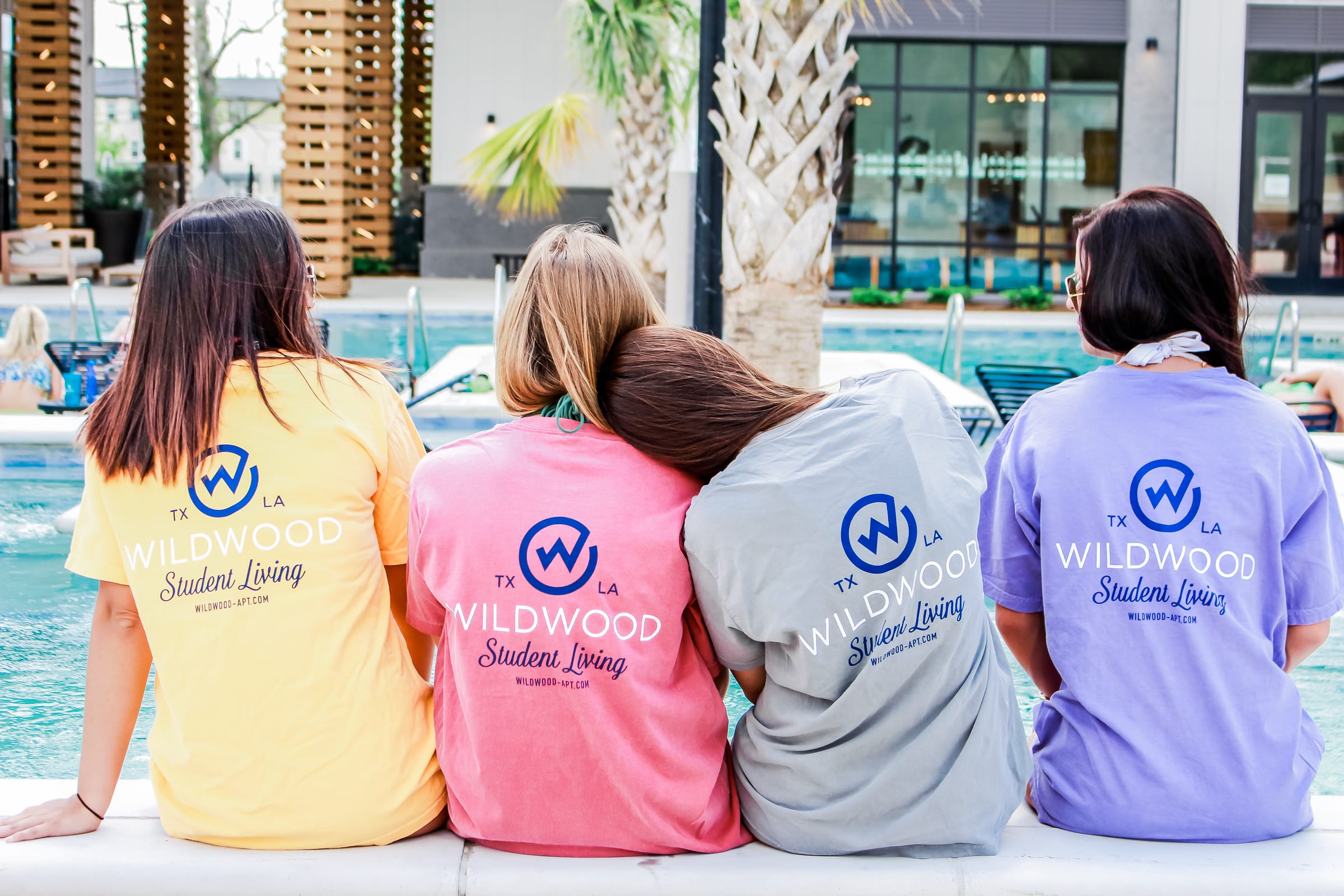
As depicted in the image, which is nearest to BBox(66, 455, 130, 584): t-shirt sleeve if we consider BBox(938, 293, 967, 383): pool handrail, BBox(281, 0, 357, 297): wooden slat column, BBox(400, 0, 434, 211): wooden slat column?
BBox(938, 293, 967, 383): pool handrail

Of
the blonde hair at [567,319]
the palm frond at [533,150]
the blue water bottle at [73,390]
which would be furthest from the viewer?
the palm frond at [533,150]

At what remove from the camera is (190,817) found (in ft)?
6.12

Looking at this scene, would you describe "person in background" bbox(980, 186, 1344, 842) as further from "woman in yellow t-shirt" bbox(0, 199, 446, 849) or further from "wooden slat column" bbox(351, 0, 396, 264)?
"wooden slat column" bbox(351, 0, 396, 264)

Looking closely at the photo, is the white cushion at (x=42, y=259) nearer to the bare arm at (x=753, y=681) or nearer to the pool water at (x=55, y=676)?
the pool water at (x=55, y=676)

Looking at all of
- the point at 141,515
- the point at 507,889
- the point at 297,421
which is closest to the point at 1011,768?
the point at 507,889

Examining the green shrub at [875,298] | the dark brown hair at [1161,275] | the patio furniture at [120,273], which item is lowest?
the dark brown hair at [1161,275]

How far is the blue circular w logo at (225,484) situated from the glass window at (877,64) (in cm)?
1711

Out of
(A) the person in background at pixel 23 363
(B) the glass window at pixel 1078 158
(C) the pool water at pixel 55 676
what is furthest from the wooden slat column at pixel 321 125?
(B) the glass window at pixel 1078 158

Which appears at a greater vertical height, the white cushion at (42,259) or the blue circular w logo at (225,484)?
the white cushion at (42,259)

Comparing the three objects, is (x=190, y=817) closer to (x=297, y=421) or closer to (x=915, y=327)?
(x=297, y=421)

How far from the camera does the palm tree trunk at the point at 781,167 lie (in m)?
4.95

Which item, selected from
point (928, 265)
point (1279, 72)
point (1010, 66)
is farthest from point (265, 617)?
point (1279, 72)

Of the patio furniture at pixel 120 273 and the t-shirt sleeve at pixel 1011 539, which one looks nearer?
the t-shirt sleeve at pixel 1011 539

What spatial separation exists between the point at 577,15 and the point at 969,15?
921 cm
